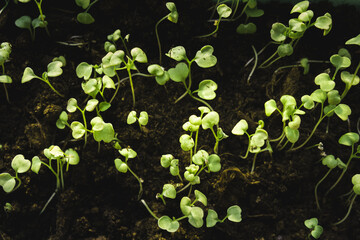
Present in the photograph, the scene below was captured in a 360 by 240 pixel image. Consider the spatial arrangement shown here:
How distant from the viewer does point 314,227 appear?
1115mm

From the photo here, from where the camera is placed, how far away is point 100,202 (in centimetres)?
118

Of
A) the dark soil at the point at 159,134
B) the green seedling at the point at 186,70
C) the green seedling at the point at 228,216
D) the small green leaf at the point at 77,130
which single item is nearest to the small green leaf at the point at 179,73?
the green seedling at the point at 186,70

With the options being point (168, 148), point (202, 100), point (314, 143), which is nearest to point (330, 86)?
point (314, 143)

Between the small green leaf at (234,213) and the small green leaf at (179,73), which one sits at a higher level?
the small green leaf at (179,73)

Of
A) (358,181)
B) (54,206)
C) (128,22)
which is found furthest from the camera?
(128,22)

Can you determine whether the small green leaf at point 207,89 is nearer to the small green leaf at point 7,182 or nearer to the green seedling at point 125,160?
the green seedling at point 125,160

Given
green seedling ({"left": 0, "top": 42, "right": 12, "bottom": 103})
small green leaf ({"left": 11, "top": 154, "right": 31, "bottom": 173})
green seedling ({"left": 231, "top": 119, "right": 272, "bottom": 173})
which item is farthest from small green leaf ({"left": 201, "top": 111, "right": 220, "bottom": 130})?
green seedling ({"left": 0, "top": 42, "right": 12, "bottom": 103})

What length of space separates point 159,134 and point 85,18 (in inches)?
20.2

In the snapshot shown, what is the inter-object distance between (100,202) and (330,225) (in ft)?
2.56

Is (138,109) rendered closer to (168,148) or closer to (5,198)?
(168,148)

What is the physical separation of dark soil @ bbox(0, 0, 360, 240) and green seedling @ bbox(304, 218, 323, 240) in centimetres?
5

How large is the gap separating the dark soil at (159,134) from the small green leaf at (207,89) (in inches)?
3.9

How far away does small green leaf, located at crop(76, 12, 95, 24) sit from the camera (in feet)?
4.22

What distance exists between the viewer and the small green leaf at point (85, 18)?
50.6 inches
